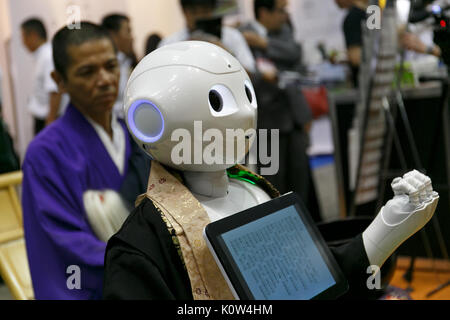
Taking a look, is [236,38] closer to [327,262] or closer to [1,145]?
[1,145]

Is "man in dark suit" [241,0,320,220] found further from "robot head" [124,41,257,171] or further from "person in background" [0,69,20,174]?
"robot head" [124,41,257,171]

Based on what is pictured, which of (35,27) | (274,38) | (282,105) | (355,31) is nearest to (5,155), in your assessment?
(282,105)

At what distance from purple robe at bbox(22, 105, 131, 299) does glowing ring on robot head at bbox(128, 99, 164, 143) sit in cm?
45

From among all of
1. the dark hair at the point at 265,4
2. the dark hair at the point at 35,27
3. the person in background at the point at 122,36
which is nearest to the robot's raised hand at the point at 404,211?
the dark hair at the point at 265,4

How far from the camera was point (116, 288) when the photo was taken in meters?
0.81

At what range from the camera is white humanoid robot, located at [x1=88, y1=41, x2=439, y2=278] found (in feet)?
2.87

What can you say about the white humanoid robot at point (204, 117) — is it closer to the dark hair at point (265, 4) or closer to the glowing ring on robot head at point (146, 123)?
the glowing ring on robot head at point (146, 123)

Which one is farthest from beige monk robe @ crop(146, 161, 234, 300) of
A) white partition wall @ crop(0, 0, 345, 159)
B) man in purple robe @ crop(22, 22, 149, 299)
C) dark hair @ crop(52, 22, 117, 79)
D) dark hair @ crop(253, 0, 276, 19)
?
white partition wall @ crop(0, 0, 345, 159)

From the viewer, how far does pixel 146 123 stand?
0.89 m

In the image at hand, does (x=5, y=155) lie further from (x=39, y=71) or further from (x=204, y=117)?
(x=204, y=117)

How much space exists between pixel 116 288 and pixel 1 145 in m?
1.94

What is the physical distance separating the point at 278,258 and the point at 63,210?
0.63 meters

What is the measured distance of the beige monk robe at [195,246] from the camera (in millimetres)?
860

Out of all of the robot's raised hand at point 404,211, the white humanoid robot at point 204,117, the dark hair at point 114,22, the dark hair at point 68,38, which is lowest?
the robot's raised hand at point 404,211
